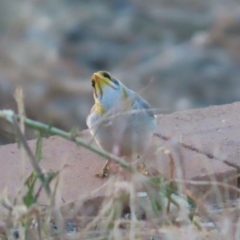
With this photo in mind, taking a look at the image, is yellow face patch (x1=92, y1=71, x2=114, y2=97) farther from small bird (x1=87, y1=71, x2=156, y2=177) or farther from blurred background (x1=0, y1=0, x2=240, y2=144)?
blurred background (x1=0, y1=0, x2=240, y2=144)

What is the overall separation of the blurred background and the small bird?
299 cm

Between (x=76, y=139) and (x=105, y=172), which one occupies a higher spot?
(x=105, y=172)

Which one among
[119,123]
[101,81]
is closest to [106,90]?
[101,81]

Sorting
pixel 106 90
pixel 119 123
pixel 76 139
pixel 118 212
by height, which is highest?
pixel 106 90

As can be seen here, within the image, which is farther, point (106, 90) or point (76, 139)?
point (106, 90)

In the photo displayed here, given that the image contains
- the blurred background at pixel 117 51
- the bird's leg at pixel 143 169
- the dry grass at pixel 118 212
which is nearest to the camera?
the dry grass at pixel 118 212

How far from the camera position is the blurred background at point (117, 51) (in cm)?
690

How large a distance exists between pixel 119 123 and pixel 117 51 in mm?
4318

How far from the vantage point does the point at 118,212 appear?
7.59 feet

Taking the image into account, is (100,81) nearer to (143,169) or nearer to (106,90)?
(106,90)

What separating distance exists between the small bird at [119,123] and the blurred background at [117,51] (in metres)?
2.99

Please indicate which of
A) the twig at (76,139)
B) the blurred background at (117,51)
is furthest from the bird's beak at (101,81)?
Answer: the blurred background at (117,51)

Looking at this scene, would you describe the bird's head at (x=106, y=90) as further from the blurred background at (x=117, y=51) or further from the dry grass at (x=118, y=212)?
the blurred background at (x=117, y=51)

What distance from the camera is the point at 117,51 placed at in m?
7.59
